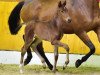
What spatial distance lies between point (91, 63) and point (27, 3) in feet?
7.19

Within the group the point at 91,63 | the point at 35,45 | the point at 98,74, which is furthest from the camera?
the point at 91,63

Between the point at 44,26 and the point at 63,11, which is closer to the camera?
the point at 63,11

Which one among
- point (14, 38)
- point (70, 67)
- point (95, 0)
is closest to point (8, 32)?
point (14, 38)

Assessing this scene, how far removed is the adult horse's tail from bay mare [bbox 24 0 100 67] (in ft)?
3.58

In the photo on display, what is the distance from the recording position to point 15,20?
11570 mm

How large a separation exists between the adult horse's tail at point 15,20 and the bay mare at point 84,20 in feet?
3.58

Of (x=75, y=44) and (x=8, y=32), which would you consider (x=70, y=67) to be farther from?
(x=8, y=32)

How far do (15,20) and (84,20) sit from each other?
5.47 ft

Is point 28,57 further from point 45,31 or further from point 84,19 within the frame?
point 84,19

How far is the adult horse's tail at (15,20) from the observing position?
11.4m

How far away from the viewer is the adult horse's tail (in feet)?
37.3

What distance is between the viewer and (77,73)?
10727 mm

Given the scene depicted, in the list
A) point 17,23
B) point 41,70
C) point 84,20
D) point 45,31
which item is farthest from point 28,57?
point 84,20

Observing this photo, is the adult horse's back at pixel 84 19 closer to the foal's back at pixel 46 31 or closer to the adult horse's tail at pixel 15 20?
the foal's back at pixel 46 31
